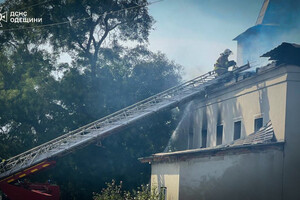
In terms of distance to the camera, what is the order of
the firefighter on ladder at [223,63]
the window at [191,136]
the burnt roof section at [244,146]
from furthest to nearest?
the window at [191,136]
the firefighter on ladder at [223,63]
the burnt roof section at [244,146]

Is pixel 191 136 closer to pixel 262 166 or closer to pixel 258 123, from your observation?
pixel 258 123

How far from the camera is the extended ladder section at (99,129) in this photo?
63.3ft

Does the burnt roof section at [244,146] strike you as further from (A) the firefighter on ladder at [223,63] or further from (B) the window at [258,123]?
(A) the firefighter on ladder at [223,63]

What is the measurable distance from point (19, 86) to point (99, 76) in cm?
624

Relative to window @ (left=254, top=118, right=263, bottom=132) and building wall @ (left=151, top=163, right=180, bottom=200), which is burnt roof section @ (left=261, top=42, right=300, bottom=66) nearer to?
window @ (left=254, top=118, right=263, bottom=132)

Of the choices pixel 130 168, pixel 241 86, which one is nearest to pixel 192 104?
pixel 241 86

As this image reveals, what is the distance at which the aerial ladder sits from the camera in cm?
1880

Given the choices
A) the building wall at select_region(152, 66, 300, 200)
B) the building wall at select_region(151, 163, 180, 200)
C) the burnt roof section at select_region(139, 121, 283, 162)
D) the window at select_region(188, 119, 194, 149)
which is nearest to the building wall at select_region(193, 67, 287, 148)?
the building wall at select_region(152, 66, 300, 200)

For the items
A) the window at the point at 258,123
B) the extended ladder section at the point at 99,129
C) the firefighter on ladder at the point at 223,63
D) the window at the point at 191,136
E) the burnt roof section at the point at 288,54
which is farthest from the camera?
the window at the point at 191,136

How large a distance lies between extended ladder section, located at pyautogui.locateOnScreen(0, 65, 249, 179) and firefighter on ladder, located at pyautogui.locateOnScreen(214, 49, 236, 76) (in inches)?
14.5

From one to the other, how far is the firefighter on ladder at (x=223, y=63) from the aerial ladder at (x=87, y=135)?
37cm

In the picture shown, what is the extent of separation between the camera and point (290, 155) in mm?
15641

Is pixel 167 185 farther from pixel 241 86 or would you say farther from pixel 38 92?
pixel 38 92

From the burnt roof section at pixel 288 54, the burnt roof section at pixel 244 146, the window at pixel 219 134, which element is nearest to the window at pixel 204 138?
the window at pixel 219 134
